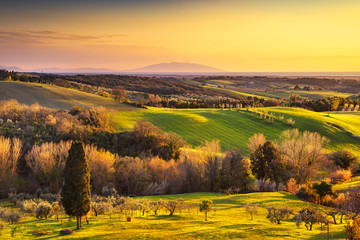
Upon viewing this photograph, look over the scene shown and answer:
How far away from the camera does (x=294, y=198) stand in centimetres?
2992

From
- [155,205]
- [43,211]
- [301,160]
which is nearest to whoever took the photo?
[43,211]

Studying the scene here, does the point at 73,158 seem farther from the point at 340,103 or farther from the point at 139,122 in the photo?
the point at 340,103

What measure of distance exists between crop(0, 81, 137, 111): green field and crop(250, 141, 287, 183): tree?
38.3m

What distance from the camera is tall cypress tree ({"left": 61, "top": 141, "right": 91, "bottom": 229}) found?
53.7 ft

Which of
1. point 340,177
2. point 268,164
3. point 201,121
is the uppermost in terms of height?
point 201,121

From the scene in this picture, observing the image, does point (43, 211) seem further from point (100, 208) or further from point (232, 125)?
point (232, 125)

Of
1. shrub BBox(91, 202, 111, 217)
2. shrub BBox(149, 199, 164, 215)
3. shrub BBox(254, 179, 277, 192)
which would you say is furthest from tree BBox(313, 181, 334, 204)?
shrub BBox(91, 202, 111, 217)

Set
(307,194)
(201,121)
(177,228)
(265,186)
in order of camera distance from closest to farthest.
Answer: (177,228)
(307,194)
(265,186)
(201,121)

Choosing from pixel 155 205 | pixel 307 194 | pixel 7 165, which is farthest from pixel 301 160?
pixel 7 165

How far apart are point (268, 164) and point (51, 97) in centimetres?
5104

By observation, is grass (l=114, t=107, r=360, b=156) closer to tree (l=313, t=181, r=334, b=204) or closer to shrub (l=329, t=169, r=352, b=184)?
shrub (l=329, t=169, r=352, b=184)

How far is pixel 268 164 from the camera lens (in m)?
37.6

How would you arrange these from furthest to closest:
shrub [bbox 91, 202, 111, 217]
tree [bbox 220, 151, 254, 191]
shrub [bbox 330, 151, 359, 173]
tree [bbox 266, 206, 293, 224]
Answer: shrub [bbox 330, 151, 359, 173] < tree [bbox 220, 151, 254, 191] < shrub [bbox 91, 202, 111, 217] < tree [bbox 266, 206, 293, 224]

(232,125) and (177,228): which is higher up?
(177,228)
